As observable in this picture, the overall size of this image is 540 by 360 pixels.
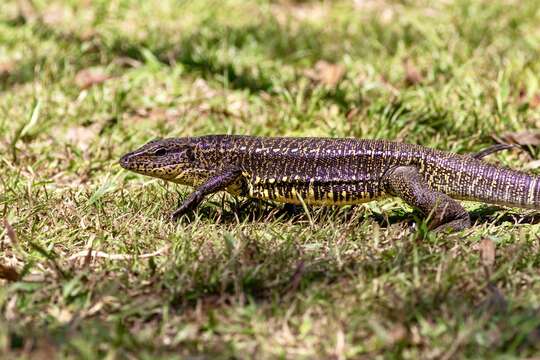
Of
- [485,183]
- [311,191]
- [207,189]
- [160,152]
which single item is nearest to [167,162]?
[160,152]

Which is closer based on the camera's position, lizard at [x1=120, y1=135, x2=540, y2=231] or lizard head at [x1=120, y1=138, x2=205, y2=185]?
lizard at [x1=120, y1=135, x2=540, y2=231]

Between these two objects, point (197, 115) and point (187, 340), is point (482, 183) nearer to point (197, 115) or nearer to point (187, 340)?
point (187, 340)

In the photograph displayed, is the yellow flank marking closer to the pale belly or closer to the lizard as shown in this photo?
the lizard

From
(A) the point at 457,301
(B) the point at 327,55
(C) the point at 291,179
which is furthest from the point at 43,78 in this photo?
(A) the point at 457,301

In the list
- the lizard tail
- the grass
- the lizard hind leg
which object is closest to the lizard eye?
the grass

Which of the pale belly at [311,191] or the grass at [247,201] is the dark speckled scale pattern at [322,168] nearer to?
the pale belly at [311,191]

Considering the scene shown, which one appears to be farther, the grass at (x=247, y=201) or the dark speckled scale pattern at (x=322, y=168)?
the dark speckled scale pattern at (x=322, y=168)

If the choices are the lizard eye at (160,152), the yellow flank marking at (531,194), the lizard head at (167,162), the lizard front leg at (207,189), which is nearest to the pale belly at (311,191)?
the lizard front leg at (207,189)
